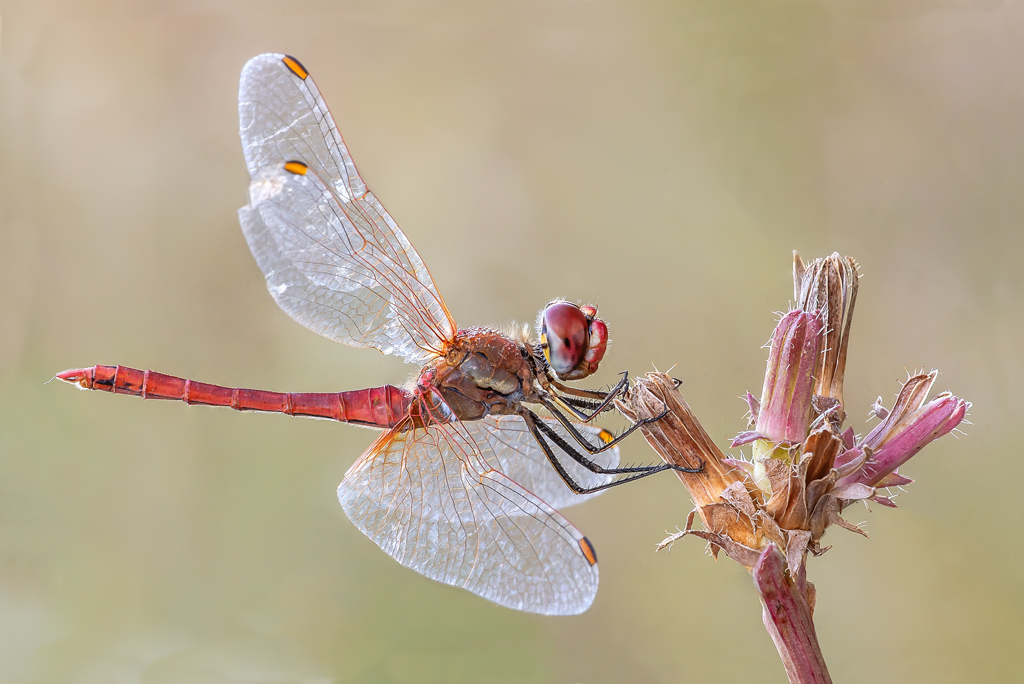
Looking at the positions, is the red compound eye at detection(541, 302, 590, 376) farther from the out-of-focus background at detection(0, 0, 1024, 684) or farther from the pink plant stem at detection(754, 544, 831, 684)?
the pink plant stem at detection(754, 544, 831, 684)

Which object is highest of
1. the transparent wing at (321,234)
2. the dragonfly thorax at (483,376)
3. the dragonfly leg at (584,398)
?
the transparent wing at (321,234)

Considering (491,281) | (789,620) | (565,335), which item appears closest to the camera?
(789,620)

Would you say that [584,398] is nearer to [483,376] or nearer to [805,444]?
[483,376]

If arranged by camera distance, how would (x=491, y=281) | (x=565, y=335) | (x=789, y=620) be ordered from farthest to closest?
(x=491, y=281)
(x=565, y=335)
(x=789, y=620)

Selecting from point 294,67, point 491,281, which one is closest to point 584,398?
point 491,281

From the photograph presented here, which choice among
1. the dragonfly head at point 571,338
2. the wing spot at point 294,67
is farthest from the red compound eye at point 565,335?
the wing spot at point 294,67

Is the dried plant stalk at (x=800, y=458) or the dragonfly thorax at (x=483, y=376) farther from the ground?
the dragonfly thorax at (x=483, y=376)

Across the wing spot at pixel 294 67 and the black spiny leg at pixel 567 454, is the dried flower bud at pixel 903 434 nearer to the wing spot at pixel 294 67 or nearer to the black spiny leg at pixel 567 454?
the black spiny leg at pixel 567 454

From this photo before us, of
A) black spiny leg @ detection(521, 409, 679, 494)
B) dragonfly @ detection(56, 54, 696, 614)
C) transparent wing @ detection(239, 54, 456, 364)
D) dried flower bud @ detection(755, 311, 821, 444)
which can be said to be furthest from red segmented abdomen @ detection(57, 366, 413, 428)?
dried flower bud @ detection(755, 311, 821, 444)
